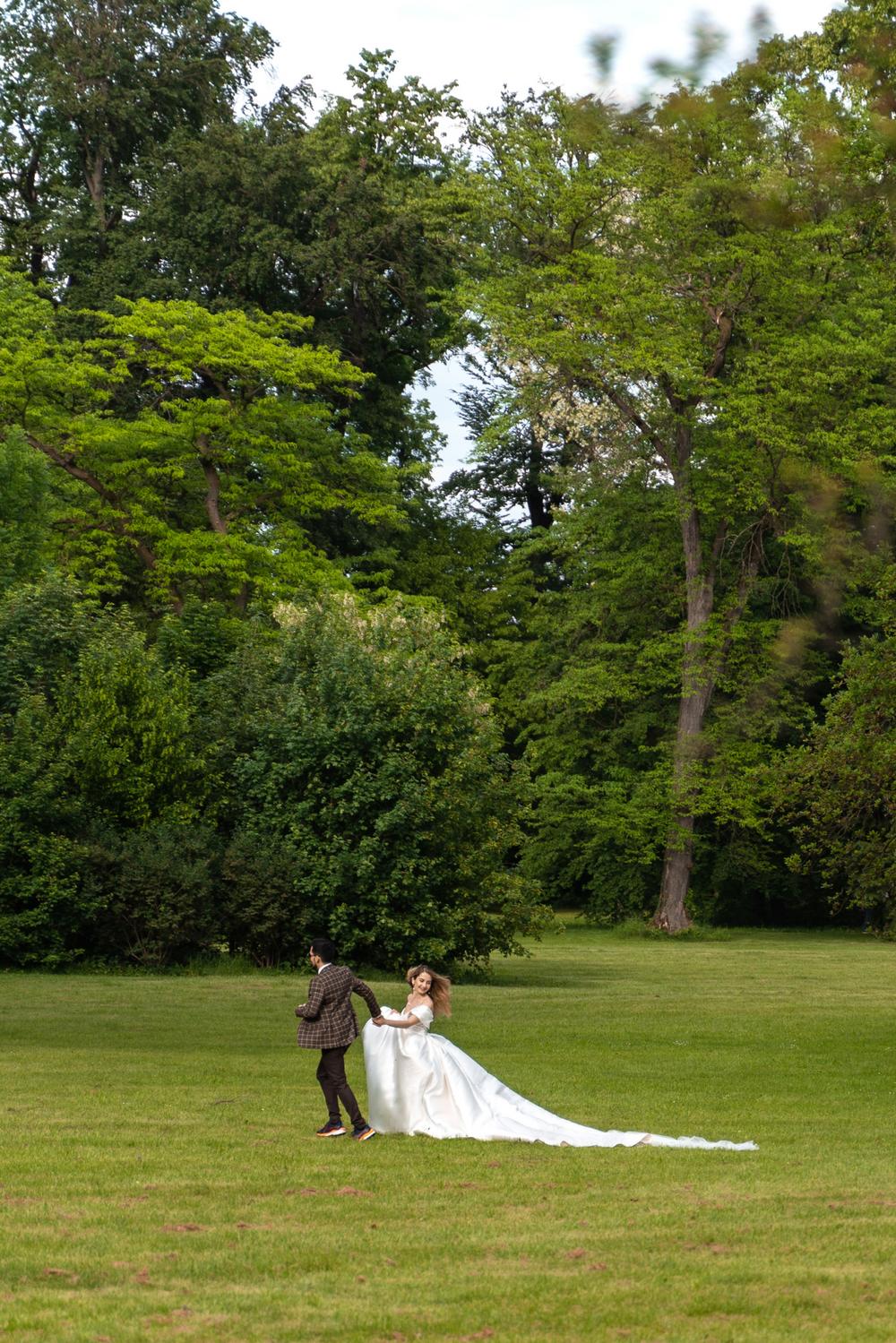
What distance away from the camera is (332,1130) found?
47.4 feet

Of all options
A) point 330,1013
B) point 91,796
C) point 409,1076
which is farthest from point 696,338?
point 330,1013

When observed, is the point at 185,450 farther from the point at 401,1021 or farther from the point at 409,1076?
the point at 409,1076

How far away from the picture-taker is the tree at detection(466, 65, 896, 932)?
48.2 m

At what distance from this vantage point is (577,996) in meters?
29.7

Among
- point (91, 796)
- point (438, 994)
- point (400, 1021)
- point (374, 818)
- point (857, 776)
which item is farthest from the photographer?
point (91, 796)

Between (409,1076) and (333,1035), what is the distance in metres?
0.90

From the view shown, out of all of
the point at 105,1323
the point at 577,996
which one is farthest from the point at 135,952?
the point at 105,1323

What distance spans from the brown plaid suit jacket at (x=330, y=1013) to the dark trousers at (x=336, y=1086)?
0.09 m

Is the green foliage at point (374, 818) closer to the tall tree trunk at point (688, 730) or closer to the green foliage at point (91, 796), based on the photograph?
the green foliage at point (91, 796)

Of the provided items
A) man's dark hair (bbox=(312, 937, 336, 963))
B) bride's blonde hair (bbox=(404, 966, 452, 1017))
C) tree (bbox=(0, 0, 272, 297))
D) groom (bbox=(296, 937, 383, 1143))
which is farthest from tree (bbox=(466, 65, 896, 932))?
groom (bbox=(296, 937, 383, 1143))

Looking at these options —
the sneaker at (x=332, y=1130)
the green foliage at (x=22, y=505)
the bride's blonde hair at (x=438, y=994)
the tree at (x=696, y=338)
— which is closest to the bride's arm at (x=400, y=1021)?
the bride's blonde hair at (x=438, y=994)

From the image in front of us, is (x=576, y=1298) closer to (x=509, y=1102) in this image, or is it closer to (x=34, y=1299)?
(x=34, y=1299)

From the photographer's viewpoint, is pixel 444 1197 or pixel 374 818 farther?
pixel 374 818

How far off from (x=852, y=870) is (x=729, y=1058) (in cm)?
325
